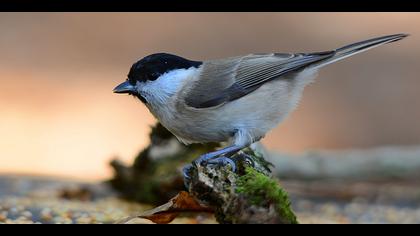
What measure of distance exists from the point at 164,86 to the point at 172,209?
0.85 m

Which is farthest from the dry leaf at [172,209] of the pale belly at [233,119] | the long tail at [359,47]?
the long tail at [359,47]

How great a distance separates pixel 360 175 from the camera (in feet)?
18.8

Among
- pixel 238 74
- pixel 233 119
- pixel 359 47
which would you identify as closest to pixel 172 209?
pixel 233 119

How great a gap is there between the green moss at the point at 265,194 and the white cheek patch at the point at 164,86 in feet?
3.66

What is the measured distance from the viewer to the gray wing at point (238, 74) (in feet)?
13.4

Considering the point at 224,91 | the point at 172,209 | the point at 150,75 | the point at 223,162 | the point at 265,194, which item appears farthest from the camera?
the point at 224,91

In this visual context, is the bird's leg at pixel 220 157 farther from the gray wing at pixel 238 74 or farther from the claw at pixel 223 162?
the gray wing at pixel 238 74

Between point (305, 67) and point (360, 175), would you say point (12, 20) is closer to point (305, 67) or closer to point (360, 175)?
point (360, 175)

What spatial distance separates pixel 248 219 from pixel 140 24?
32.1ft

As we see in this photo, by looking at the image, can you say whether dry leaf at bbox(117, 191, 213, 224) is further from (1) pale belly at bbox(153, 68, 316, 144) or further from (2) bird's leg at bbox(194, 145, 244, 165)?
(1) pale belly at bbox(153, 68, 316, 144)

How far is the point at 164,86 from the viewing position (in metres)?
3.99

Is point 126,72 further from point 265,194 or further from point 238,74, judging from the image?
point 265,194

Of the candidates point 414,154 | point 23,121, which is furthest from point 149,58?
point 23,121

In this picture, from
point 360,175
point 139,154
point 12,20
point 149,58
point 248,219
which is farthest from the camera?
point 12,20
